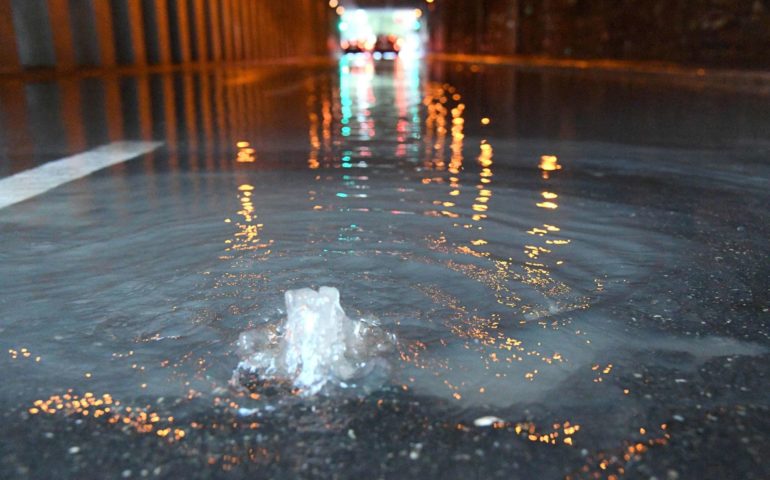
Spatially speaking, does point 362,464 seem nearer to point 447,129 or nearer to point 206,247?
point 206,247

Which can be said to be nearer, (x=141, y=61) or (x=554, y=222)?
(x=554, y=222)

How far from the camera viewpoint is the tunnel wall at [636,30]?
17641mm

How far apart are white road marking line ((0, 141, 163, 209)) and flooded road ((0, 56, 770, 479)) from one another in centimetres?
19

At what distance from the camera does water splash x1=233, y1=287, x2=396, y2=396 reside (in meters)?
2.21

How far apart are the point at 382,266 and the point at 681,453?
5.62ft

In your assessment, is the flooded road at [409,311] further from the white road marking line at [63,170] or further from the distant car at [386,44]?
Result: the distant car at [386,44]

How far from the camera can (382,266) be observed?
3.35 meters

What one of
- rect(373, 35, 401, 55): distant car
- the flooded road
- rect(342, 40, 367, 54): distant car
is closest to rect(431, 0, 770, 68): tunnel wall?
the flooded road

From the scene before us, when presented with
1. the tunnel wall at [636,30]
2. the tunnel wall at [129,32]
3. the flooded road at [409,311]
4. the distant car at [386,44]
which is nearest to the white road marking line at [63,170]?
the flooded road at [409,311]

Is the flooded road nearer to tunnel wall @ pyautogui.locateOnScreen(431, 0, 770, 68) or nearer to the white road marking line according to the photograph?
the white road marking line

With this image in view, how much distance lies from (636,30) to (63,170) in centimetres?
2058

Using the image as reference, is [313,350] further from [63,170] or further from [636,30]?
[636,30]

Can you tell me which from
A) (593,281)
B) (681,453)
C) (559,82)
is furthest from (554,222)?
(559,82)

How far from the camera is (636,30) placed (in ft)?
75.5
